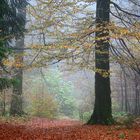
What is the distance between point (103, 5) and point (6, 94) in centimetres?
1259

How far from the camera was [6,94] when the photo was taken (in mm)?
25422

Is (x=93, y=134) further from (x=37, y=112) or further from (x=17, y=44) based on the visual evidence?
(x=37, y=112)

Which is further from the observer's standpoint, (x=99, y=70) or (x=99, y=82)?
(x=99, y=82)

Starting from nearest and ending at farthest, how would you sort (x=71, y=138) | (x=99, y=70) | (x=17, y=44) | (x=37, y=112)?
(x=71, y=138)
(x=99, y=70)
(x=17, y=44)
(x=37, y=112)

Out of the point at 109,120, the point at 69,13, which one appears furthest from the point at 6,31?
the point at 109,120

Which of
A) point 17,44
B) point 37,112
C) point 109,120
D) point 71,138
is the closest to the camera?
point 71,138

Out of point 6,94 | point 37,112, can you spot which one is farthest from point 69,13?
point 37,112

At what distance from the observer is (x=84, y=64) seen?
49.2 ft

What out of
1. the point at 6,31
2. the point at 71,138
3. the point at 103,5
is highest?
the point at 103,5

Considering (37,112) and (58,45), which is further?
(37,112)

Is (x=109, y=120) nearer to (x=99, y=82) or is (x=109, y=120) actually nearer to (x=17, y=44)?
(x=99, y=82)

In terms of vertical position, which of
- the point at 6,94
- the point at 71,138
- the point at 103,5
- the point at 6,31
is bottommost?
the point at 71,138

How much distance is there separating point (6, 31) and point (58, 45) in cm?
355

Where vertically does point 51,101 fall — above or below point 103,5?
below
